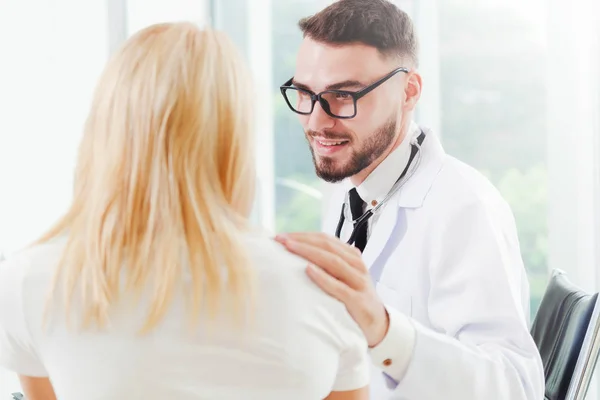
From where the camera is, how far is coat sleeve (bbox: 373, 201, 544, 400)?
3.93 feet

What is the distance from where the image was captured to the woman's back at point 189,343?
81cm

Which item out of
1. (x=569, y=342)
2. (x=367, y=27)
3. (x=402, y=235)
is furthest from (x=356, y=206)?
(x=569, y=342)

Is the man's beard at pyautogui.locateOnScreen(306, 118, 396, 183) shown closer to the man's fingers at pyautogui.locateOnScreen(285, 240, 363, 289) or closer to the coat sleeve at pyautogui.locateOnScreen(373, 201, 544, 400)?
the coat sleeve at pyautogui.locateOnScreen(373, 201, 544, 400)

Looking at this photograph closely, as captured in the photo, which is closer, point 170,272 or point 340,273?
point 170,272

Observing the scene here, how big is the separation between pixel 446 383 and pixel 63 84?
159 cm

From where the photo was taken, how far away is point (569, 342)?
1.47 meters

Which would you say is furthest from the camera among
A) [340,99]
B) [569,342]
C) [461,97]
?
[461,97]

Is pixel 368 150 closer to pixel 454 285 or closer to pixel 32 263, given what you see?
pixel 454 285

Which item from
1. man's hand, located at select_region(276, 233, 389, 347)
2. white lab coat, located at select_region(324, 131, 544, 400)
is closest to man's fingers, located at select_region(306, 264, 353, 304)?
man's hand, located at select_region(276, 233, 389, 347)

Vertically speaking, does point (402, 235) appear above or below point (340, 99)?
below

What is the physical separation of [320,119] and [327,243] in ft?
2.28

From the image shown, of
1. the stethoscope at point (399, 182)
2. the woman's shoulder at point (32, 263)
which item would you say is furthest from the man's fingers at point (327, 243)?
the stethoscope at point (399, 182)

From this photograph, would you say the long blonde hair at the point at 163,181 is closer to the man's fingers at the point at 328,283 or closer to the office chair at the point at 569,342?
the man's fingers at the point at 328,283

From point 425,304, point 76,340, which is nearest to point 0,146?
point 425,304
